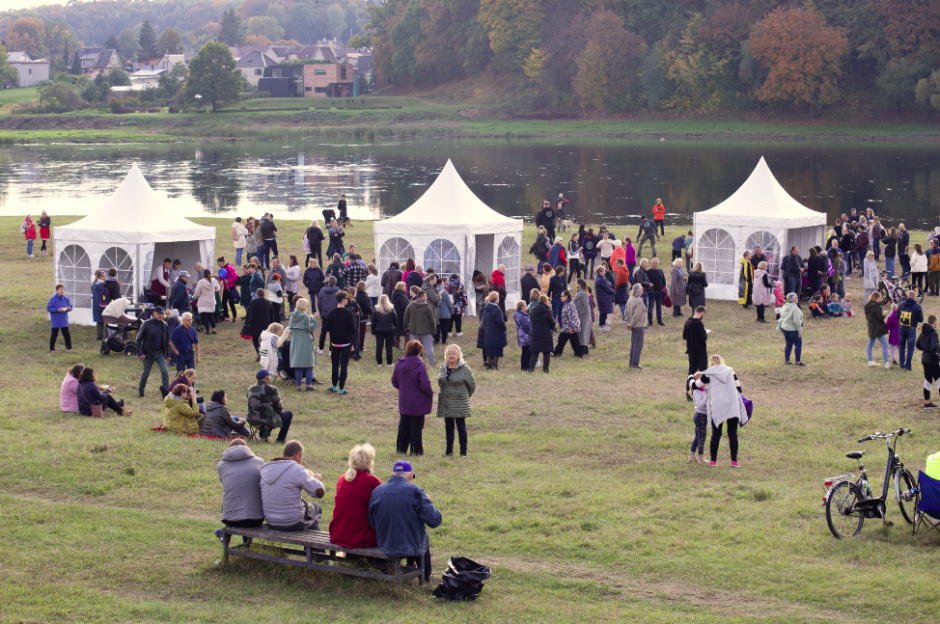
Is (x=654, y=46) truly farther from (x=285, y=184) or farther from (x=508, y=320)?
(x=508, y=320)

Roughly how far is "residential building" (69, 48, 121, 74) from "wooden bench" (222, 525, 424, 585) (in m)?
178

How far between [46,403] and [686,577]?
33.1 feet

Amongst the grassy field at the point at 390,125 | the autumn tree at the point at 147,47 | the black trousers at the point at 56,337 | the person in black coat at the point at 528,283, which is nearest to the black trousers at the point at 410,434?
the person in black coat at the point at 528,283

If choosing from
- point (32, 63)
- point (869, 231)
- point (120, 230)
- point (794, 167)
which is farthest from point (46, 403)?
point (32, 63)

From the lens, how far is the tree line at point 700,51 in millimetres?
82188

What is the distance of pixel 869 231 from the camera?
28172mm

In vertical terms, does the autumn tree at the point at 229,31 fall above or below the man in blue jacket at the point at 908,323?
above

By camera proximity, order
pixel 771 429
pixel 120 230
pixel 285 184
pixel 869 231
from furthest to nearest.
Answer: pixel 285 184 < pixel 869 231 < pixel 120 230 < pixel 771 429

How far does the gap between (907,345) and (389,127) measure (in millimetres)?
89071

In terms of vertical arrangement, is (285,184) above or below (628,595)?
above

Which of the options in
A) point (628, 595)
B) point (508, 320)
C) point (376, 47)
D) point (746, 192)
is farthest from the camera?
point (376, 47)

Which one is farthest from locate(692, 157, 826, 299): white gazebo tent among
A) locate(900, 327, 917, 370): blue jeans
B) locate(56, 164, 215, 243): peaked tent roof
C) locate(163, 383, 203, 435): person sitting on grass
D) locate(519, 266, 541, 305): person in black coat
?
locate(163, 383, 203, 435): person sitting on grass

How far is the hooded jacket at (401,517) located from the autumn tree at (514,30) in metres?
108

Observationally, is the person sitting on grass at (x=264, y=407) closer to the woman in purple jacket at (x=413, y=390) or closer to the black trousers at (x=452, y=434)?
the woman in purple jacket at (x=413, y=390)
